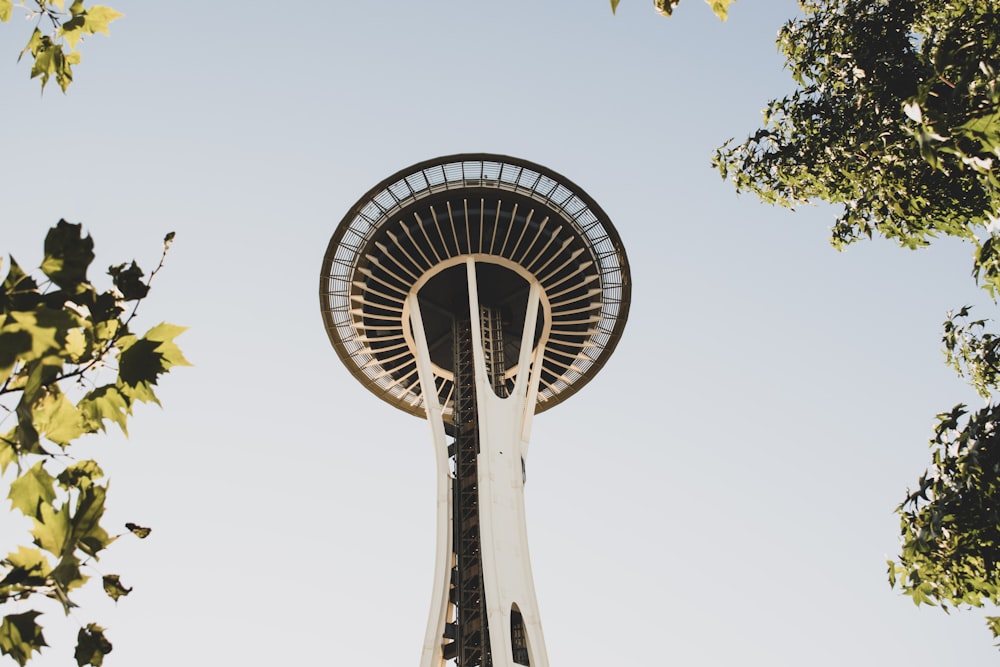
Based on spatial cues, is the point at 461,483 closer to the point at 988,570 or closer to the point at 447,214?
the point at 447,214

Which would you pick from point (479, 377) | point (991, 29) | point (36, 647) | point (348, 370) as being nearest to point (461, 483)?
point (479, 377)

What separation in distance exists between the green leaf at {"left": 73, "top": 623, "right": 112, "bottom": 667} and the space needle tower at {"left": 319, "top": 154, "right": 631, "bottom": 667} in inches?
957

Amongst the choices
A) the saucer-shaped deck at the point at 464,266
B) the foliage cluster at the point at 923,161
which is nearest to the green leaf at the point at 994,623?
the foliage cluster at the point at 923,161

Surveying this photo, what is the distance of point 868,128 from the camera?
30.6 ft

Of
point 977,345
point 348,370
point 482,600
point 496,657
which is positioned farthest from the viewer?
point 348,370

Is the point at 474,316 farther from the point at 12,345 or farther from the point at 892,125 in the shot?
the point at 12,345

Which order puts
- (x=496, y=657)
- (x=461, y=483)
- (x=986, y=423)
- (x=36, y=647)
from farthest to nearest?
1. (x=461, y=483)
2. (x=496, y=657)
3. (x=986, y=423)
4. (x=36, y=647)

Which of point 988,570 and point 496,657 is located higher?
point 496,657

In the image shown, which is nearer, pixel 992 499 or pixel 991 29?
pixel 992 499

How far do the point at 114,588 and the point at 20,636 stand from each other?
1.08 feet

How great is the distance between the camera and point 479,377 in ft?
101

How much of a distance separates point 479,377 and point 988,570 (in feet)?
79.1

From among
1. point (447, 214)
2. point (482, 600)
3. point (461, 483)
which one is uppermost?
point (447, 214)

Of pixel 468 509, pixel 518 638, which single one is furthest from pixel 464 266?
pixel 518 638
